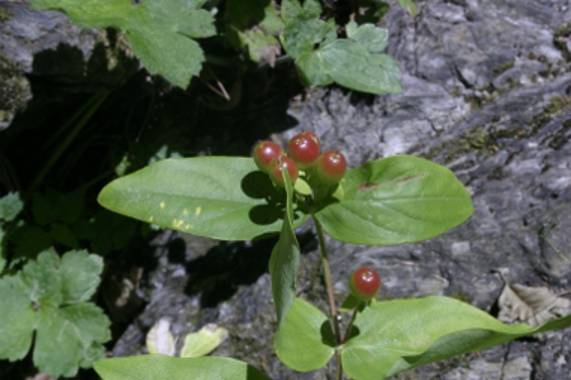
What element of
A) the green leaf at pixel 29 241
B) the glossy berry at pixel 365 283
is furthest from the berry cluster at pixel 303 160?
the green leaf at pixel 29 241

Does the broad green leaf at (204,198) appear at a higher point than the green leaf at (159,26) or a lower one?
lower

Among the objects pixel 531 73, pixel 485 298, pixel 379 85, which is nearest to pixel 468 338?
pixel 485 298

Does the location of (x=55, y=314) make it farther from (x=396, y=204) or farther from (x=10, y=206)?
(x=396, y=204)

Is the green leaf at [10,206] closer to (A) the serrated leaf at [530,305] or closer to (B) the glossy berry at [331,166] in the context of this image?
(B) the glossy berry at [331,166]

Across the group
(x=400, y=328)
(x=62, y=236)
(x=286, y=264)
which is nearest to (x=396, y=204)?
(x=400, y=328)

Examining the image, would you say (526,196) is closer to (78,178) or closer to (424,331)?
(424,331)
